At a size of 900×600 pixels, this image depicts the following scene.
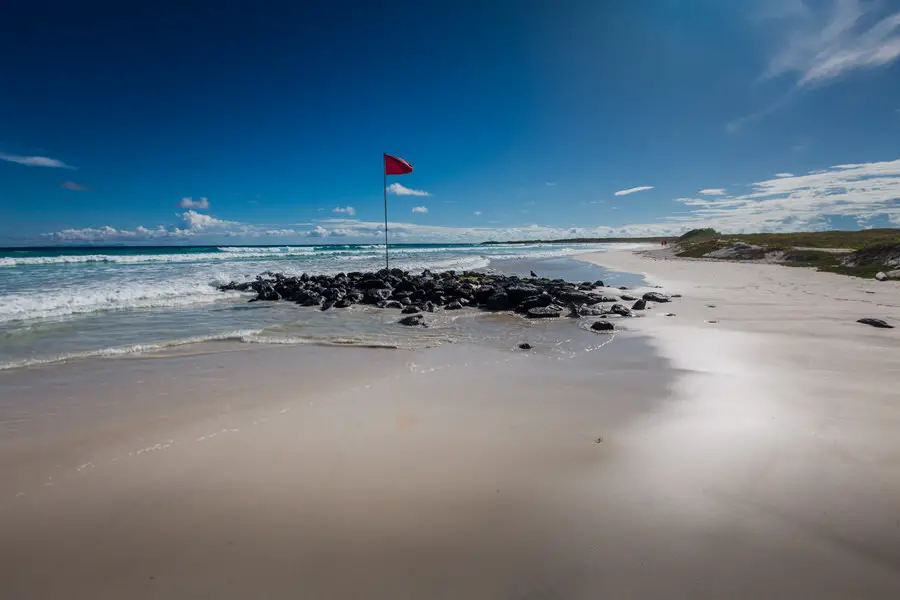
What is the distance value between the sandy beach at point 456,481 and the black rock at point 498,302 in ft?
18.7

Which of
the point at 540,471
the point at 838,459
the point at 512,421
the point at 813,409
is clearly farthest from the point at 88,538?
the point at 813,409

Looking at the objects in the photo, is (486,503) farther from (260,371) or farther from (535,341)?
(535,341)

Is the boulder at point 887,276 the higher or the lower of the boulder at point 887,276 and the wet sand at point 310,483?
the higher

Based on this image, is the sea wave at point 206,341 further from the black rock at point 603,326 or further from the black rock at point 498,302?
the black rock at point 498,302

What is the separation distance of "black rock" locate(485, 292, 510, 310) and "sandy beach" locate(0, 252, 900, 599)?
5.71 m

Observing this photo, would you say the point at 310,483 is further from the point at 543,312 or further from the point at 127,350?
the point at 543,312

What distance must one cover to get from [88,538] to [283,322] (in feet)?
25.3

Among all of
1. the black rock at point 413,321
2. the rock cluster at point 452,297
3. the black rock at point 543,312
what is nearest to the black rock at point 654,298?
the rock cluster at point 452,297

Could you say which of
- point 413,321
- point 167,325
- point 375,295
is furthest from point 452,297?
point 167,325

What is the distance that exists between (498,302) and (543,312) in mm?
1618

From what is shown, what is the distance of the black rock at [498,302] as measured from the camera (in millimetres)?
11603

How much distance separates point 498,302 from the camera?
11.6 meters

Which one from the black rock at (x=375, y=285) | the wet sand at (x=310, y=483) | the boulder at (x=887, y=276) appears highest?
the boulder at (x=887, y=276)

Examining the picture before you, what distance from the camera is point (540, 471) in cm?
321
